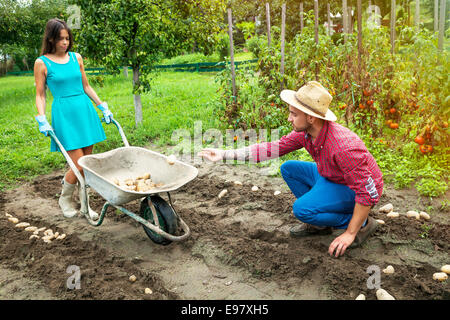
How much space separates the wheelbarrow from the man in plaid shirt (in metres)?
0.49

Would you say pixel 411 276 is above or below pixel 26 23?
below

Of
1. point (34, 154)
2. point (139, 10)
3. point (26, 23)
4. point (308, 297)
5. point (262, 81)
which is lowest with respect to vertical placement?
point (308, 297)

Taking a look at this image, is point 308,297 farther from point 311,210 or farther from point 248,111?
point 248,111

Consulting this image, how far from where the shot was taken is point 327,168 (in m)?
2.91

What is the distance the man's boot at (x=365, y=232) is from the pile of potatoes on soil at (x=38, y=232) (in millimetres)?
2546

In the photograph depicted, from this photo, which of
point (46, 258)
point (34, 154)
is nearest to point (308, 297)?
point (46, 258)

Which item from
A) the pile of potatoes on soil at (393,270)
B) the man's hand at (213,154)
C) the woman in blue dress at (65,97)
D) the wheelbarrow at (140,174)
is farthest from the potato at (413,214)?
the woman in blue dress at (65,97)

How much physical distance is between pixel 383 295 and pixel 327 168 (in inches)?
37.5

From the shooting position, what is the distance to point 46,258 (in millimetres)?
3129

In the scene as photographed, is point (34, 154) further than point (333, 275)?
Yes

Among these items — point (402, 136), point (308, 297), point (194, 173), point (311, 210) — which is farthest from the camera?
point (402, 136)

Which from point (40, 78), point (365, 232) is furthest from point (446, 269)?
point (40, 78)

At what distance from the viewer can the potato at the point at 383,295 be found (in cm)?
241

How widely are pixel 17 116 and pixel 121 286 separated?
7911 millimetres
